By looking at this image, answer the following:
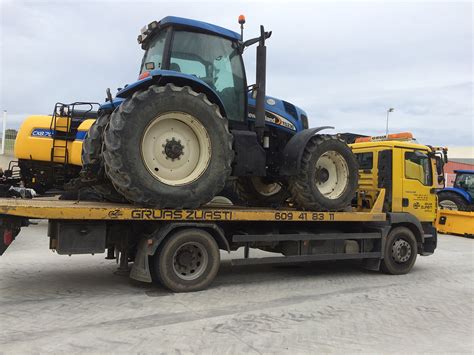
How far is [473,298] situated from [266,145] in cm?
394

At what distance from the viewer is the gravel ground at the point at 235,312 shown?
439cm

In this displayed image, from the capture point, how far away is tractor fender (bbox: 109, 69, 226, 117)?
20.0 ft

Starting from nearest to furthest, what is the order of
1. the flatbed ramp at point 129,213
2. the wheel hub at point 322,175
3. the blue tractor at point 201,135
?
the flatbed ramp at point 129,213
the blue tractor at point 201,135
the wheel hub at point 322,175

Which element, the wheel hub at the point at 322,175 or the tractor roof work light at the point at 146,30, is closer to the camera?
the tractor roof work light at the point at 146,30

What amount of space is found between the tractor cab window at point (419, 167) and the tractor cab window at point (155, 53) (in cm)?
492

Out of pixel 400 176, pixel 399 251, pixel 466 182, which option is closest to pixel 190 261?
pixel 399 251

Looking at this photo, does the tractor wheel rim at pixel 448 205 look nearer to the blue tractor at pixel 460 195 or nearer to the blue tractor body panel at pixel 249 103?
the blue tractor at pixel 460 195

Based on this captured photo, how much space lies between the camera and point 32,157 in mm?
12141

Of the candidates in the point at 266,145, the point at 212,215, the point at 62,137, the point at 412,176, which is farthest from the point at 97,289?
the point at 62,137

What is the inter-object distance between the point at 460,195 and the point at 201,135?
14770 mm

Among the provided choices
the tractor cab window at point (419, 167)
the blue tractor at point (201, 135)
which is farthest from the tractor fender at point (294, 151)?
the tractor cab window at point (419, 167)

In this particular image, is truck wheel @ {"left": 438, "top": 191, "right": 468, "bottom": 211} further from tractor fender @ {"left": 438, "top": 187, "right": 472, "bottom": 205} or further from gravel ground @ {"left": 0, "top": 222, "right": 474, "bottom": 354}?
gravel ground @ {"left": 0, "top": 222, "right": 474, "bottom": 354}

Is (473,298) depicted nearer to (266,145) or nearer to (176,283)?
(266,145)

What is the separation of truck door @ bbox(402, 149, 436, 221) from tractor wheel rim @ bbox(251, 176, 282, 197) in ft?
7.89
